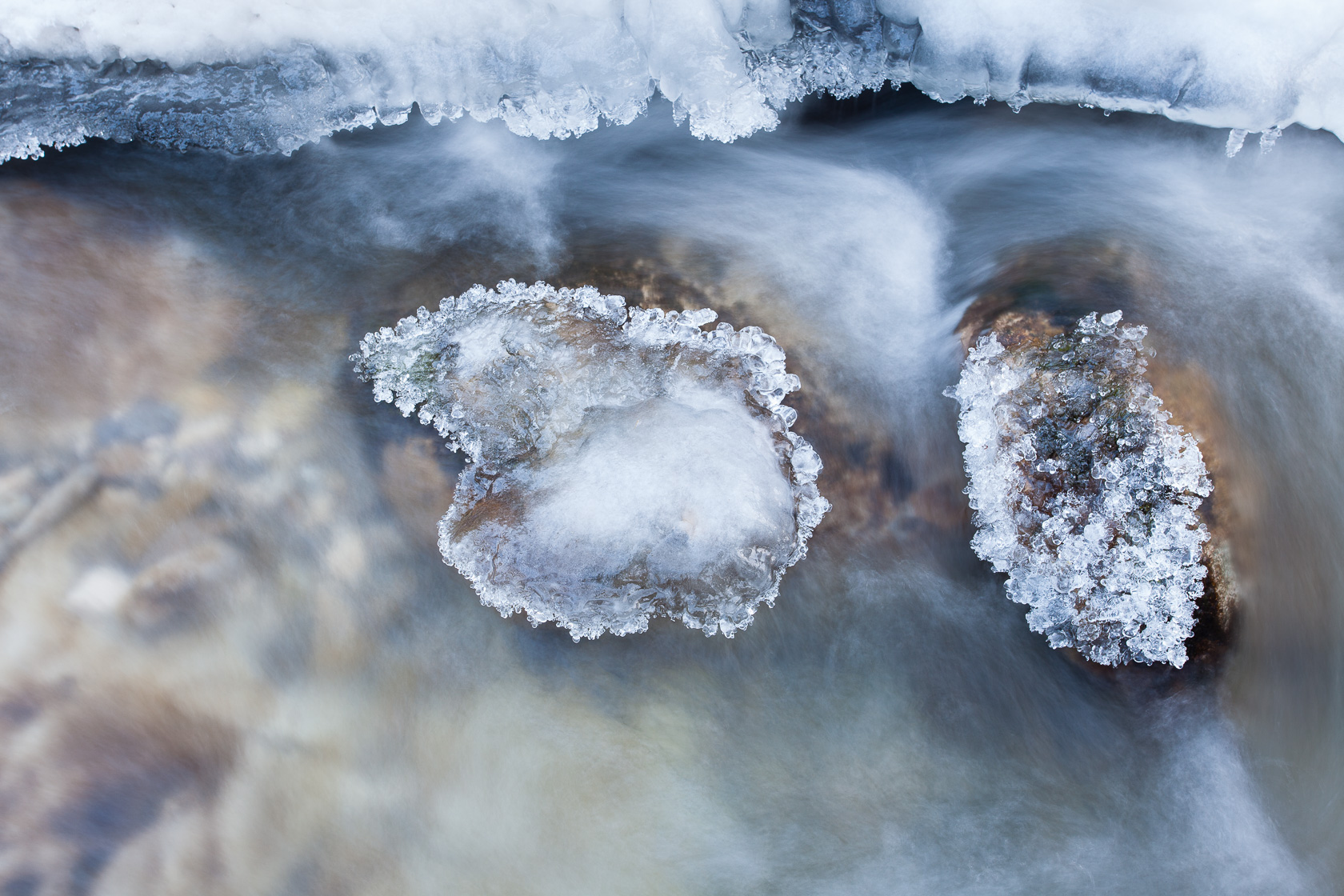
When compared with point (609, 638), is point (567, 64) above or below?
above

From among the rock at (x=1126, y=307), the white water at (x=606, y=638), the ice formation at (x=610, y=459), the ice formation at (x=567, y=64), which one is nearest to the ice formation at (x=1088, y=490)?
the rock at (x=1126, y=307)

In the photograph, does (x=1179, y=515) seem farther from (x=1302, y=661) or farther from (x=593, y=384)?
(x=593, y=384)

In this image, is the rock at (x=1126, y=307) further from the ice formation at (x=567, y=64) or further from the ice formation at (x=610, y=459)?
the ice formation at (x=610, y=459)

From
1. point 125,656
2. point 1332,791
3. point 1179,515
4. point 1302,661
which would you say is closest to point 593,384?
point 125,656

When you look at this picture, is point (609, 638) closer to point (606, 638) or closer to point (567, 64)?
point (606, 638)

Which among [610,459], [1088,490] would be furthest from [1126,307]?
[610,459]

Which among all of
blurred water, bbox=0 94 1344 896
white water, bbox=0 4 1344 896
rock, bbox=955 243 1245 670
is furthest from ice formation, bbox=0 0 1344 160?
rock, bbox=955 243 1245 670
